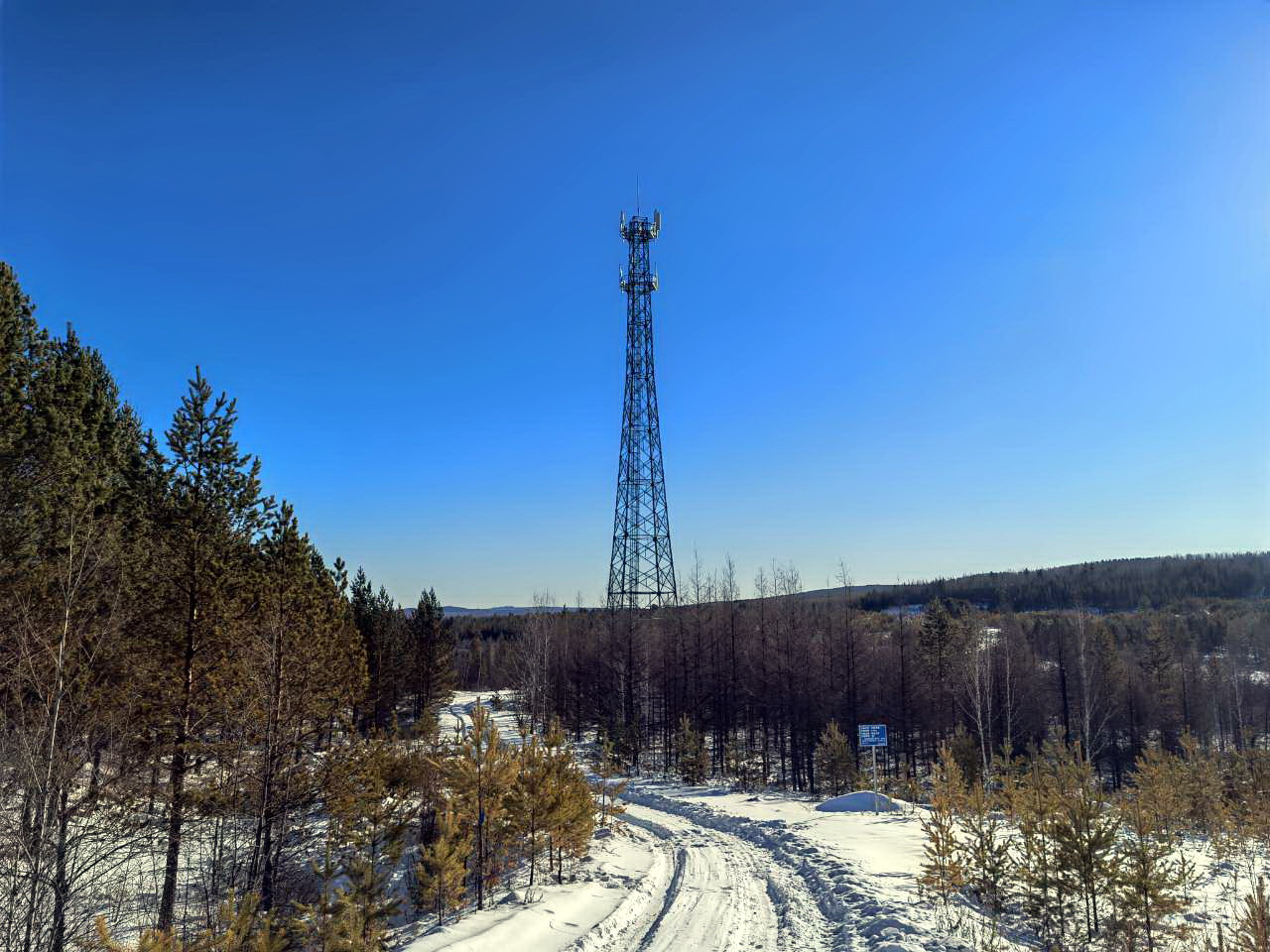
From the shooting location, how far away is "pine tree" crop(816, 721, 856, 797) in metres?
27.1

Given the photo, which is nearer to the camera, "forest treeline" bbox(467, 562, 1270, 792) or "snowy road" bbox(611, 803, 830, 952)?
"snowy road" bbox(611, 803, 830, 952)

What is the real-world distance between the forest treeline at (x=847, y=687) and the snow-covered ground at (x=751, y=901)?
1649 cm

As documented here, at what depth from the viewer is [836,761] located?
2770cm

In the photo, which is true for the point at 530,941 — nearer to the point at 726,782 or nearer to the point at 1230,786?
the point at 726,782

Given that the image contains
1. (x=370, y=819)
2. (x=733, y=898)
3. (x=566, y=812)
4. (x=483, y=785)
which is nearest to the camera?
(x=733, y=898)

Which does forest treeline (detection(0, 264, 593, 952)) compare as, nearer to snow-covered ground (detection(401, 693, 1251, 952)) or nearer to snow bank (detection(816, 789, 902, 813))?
snow-covered ground (detection(401, 693, 1251, 952))

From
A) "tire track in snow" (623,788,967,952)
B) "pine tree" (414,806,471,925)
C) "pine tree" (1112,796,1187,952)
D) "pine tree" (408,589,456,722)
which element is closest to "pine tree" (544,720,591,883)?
"pine tree" (414,806,471,925)

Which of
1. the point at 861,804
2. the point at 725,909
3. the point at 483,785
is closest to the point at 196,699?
the point at 483,785

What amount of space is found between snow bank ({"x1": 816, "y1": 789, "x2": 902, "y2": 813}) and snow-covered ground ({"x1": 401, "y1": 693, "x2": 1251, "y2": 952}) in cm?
239

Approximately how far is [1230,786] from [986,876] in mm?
21683

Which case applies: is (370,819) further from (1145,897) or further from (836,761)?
(836,761)

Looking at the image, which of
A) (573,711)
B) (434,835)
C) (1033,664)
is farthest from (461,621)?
(434,835)

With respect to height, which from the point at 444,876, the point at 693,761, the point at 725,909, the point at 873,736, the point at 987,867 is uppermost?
the point at 987,867

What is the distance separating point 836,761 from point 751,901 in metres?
18.3
